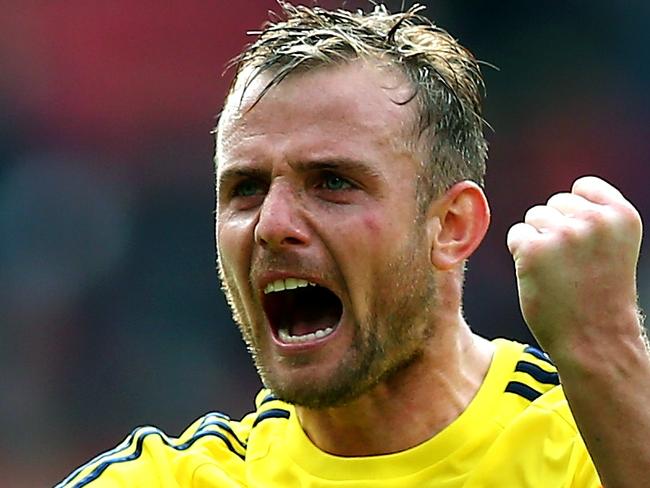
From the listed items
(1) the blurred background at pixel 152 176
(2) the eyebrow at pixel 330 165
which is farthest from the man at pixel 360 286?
(1) the blurred background at pixel 152 176

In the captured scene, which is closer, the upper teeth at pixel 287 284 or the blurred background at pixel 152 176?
the upper teeth at pixel 287 284

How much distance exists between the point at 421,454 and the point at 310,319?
0.39 metres

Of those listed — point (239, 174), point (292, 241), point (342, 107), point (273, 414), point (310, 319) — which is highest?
point (342, 107)

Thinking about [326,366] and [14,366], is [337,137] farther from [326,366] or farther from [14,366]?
[14,366]

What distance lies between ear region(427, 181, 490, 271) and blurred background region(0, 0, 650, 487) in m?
3.83

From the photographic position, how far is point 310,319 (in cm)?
271

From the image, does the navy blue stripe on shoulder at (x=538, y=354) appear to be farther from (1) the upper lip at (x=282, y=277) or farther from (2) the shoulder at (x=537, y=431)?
(1) the upper lip at (x=282, y=277)

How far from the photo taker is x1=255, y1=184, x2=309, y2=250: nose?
2.39 metres

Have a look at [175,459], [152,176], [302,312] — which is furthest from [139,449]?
[152,176]

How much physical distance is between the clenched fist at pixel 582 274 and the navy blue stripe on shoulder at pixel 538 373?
0.61 m

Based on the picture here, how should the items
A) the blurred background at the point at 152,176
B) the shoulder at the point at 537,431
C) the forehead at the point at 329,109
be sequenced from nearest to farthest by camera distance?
the shoulder at the point at 537,431 → the forehead at the point at 329,109 → the blurred background at the point at 152,176

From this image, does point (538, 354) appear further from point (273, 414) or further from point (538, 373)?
point (273, 414)

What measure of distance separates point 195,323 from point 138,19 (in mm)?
1833

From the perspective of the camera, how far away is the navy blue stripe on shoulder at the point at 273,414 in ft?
9.11
